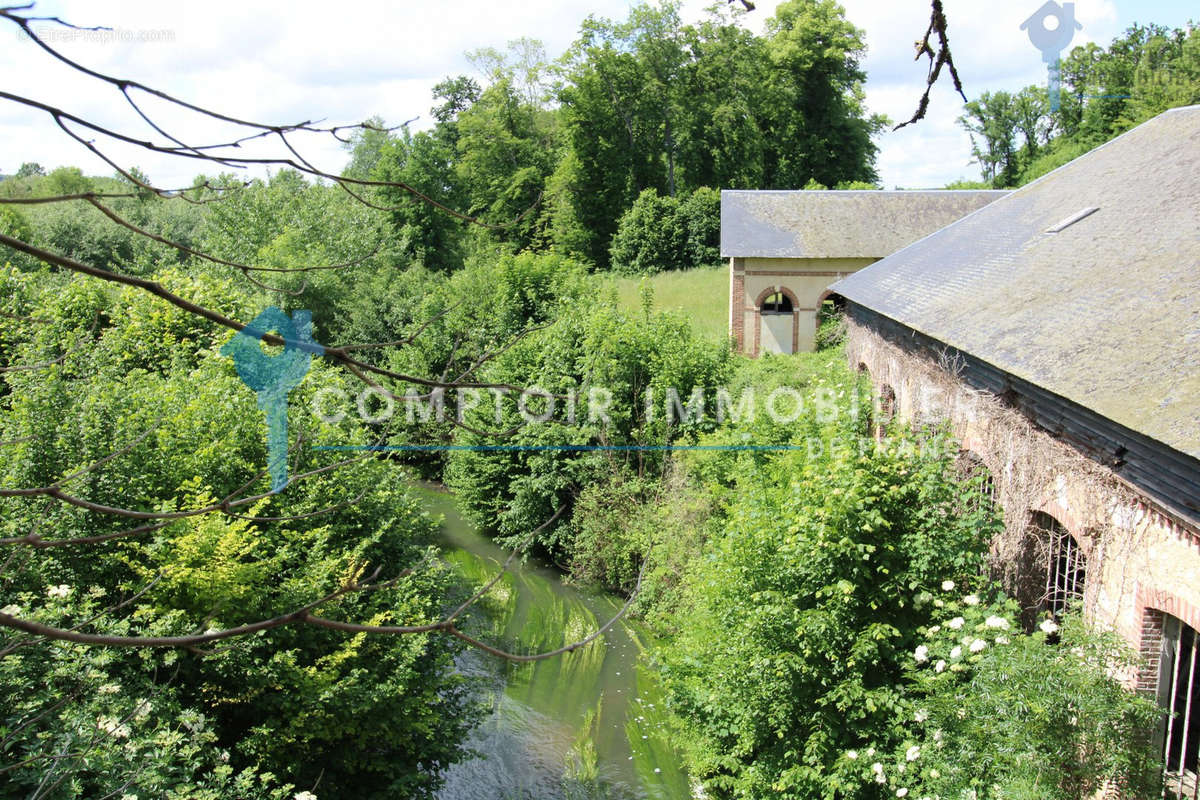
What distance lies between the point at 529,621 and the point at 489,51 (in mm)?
35534

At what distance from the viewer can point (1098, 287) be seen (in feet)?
25.2

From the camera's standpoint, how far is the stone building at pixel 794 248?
76.7 ft

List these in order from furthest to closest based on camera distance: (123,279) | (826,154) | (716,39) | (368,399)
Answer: (826,154)
(716,39)
(368,399)
(123,279)

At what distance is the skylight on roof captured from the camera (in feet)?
31.9

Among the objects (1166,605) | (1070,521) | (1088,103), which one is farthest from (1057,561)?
(1088,103)

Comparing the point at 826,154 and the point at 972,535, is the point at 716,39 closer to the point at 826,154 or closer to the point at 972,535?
the point at 826,154

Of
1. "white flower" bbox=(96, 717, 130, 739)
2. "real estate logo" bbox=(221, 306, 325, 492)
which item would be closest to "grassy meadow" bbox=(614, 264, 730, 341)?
"real estate logo" bbox=(221, 306, 325, 492)

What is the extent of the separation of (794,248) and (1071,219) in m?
13.7

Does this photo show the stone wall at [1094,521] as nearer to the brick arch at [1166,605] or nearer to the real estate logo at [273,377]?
the brick arch at [1166,605]

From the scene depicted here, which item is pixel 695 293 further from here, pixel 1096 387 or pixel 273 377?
pixel 1096 387

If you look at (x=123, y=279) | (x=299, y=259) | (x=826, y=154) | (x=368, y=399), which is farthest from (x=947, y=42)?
(x=826, y=154)

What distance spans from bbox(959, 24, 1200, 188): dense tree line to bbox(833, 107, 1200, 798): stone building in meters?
31.2

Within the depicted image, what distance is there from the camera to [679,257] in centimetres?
3650

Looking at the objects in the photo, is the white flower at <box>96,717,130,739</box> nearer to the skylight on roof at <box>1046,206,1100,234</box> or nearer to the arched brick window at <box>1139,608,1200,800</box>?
the arched brick window at <box>1139,608,1200,800</box>
